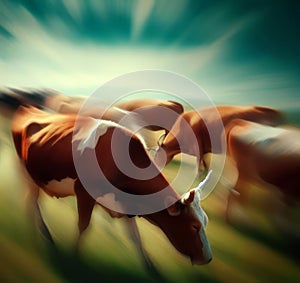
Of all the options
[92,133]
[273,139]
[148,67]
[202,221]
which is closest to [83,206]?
[92,133]

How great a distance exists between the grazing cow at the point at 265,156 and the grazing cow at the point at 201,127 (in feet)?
0.08

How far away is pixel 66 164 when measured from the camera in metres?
1.33

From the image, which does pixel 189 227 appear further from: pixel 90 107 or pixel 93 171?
pixel 90 107

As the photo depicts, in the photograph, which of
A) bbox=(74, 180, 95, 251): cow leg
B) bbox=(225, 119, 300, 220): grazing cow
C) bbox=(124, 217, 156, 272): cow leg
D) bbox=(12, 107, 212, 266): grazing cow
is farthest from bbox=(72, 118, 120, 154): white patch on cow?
bbox=(225, 119, 300, 220): grazing cow

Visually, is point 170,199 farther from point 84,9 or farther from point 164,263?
point 84,9

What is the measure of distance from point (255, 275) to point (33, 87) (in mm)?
815

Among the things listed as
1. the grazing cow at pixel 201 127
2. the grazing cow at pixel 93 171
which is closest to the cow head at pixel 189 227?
the grazing cow at pixel 93 171

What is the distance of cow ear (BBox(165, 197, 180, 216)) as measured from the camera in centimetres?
128

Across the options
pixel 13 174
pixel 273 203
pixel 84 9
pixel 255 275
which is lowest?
pixel 255 275

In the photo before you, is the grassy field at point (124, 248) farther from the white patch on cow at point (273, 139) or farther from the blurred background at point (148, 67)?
the white patch on cow at point (273, 139)

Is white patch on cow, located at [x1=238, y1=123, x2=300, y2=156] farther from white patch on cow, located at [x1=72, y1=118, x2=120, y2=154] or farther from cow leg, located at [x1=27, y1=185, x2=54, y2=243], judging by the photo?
cow leg, located at [x1=27, y1=185, x2=54, y2=243]

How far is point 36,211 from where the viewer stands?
52.6 inches

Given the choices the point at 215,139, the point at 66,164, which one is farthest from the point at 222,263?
the point at 66,164

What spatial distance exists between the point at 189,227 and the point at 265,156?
29 cm
